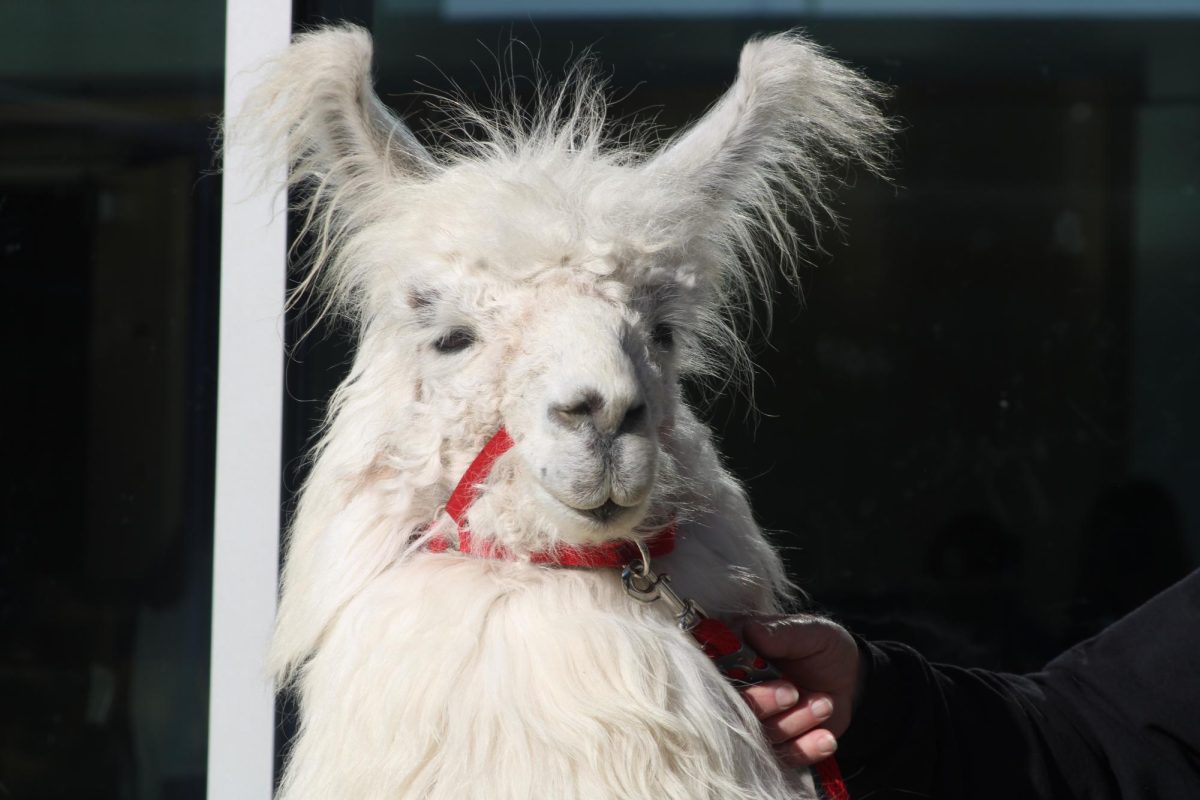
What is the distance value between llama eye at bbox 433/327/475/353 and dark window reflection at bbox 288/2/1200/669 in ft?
4.32

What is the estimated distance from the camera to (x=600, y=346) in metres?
0.92

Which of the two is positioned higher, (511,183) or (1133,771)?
(511,183)

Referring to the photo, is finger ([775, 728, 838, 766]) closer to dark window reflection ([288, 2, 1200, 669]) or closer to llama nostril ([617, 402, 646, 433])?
llama nostril ([617, 402, 646, 433])

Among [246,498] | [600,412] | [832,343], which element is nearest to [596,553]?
[600,412]

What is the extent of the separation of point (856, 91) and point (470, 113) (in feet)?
1.54

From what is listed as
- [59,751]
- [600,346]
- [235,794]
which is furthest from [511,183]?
[59,751]

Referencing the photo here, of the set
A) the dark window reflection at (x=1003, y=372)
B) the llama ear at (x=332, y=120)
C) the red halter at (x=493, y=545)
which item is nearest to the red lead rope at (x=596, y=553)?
the red halter at (x=493, y=545)

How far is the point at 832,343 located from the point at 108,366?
1537 millimetres

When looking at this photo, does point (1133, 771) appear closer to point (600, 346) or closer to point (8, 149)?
point (600, 346)

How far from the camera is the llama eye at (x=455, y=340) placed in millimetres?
1060

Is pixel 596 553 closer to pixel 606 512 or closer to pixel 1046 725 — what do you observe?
pixel 606 512

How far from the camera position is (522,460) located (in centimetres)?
97

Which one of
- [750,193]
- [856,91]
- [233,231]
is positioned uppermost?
[856,91]

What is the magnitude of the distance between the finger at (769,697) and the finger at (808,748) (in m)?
0.04
